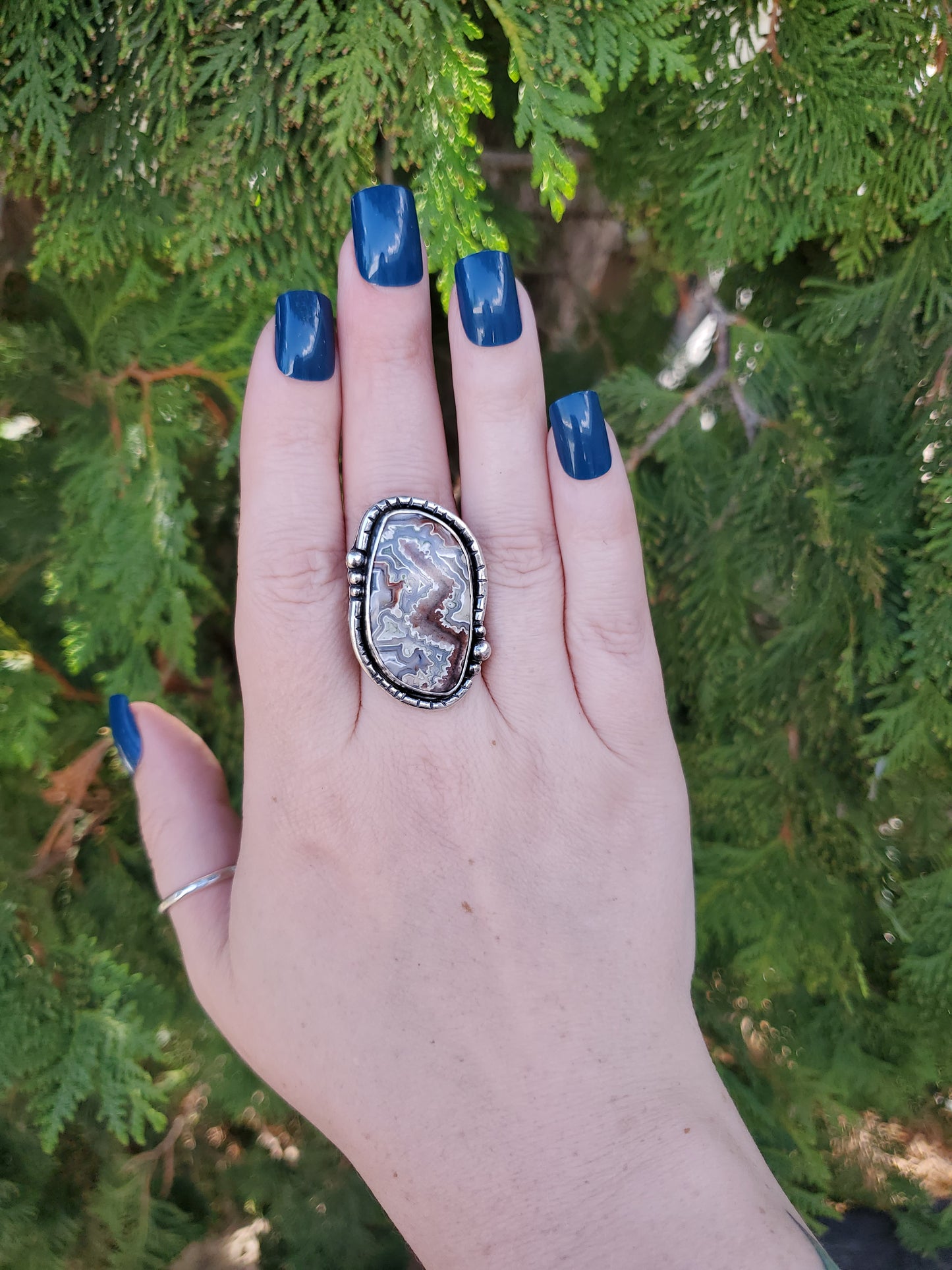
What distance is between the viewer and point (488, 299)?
3.57ft

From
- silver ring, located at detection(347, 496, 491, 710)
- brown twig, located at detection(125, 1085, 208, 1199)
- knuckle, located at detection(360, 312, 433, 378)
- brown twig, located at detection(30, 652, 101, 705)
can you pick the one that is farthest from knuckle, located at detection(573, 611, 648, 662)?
brown twig, located at detection(125, 1085, 208, 1199)

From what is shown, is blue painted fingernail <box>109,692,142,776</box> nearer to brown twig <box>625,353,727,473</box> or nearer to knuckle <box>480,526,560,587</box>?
knuckle <box>480,526,560,587</box>

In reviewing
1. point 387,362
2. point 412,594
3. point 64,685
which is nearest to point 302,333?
point 387,362

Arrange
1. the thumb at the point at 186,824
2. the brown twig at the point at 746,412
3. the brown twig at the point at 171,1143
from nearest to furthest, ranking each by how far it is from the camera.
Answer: the thumb at the point at 186,824 → the brown twig at the point at 746,412 → the brown twig at the point at 171,1143

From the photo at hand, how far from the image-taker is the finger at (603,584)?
1.16m

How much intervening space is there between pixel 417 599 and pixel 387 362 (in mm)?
344

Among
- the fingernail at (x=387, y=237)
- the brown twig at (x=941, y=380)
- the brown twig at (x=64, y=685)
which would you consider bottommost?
the brown twig at (x=64, y=685)

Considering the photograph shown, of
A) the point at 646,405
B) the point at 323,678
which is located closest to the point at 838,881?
the point at 646,405

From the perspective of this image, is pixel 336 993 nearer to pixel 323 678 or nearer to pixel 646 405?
pixel 323 678

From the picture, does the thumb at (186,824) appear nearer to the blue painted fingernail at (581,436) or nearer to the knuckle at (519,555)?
the knuckle at (519,555)

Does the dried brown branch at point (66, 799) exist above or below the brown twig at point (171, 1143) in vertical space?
above

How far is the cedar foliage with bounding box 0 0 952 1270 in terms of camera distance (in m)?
1.12

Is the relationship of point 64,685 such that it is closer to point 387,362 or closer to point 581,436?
point 387,362

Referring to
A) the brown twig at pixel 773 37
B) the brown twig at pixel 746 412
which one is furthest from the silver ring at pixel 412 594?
the brown twig at pixel 773 37
